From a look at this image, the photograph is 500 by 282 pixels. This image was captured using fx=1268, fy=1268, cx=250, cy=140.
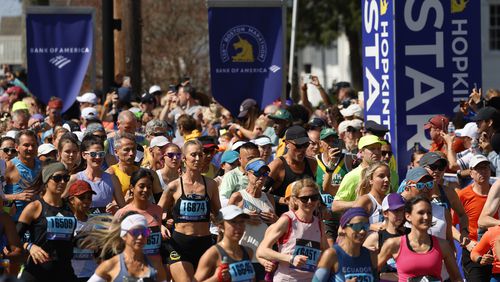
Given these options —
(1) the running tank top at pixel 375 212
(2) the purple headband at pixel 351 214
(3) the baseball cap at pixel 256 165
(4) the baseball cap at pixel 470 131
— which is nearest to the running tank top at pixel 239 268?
(2) the purple headband at pixel 351 214

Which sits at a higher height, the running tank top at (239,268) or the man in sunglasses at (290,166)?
the man in sunglasses at (290,166)

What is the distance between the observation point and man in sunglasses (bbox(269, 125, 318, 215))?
12.1 m

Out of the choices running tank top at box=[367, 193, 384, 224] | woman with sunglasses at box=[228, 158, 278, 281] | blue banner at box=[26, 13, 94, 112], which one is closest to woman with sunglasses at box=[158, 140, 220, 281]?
woman with sunglasses at box=[228, 158, 278, 281]

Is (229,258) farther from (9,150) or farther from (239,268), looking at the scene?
(9,150)

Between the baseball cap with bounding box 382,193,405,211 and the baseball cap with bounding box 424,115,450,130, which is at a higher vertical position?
the baseball cap with bounding box 424,115,450,130

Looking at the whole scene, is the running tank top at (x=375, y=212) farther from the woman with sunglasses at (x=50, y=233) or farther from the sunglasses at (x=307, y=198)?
the woman with sunglasses at (x=50, y=233)

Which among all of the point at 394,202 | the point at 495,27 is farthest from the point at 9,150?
the point at 495,27

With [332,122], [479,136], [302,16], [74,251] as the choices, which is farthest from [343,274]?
[302,16]

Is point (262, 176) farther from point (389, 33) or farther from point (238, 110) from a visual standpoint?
point (238, 110)

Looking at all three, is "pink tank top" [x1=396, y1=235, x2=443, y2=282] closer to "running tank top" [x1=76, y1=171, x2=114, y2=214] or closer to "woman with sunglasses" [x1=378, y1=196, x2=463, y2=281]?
"woman with sunglasses" [x1=378, y1=196, x2=463, y2=281]

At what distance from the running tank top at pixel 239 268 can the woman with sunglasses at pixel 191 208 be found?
5.72ft

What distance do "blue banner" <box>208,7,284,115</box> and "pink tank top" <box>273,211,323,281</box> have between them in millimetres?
7015

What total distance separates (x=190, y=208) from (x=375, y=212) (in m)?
1.63

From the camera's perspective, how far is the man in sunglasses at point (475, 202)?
1149cm
